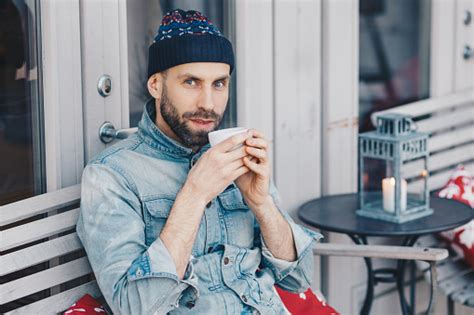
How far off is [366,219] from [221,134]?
3.69ft

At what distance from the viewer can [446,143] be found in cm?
394

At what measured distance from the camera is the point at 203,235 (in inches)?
93.3

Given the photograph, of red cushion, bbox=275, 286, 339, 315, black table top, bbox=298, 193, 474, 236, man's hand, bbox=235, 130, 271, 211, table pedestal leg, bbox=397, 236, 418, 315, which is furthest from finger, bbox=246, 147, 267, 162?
table pedestal leg, bbox=397, 236, 418, 315

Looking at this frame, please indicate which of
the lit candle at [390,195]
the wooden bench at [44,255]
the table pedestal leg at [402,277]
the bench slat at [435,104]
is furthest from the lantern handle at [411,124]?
the wooden bench at [44,255]

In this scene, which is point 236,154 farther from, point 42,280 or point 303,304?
point 303,304

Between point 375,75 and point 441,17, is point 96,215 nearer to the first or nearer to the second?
point 375,75

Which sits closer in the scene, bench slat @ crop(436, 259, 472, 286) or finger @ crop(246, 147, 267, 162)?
finger @ crop(246, 147, 267, 162)

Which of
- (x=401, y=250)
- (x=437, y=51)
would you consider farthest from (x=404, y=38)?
(x=401, y=250)

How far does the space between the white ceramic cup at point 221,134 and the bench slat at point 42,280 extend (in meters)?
0.50

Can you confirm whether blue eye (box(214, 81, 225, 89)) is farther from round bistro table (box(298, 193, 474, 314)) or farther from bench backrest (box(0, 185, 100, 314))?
round bistro table (box(298, 193, 474, 314))

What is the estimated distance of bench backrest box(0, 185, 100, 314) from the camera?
2.23m

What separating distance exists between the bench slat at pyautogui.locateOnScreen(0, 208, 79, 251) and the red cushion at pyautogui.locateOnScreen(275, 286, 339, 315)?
2.28 ft

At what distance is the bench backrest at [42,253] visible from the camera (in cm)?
223

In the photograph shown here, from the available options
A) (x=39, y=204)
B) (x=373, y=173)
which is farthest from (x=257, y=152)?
(x=373, y=173)
